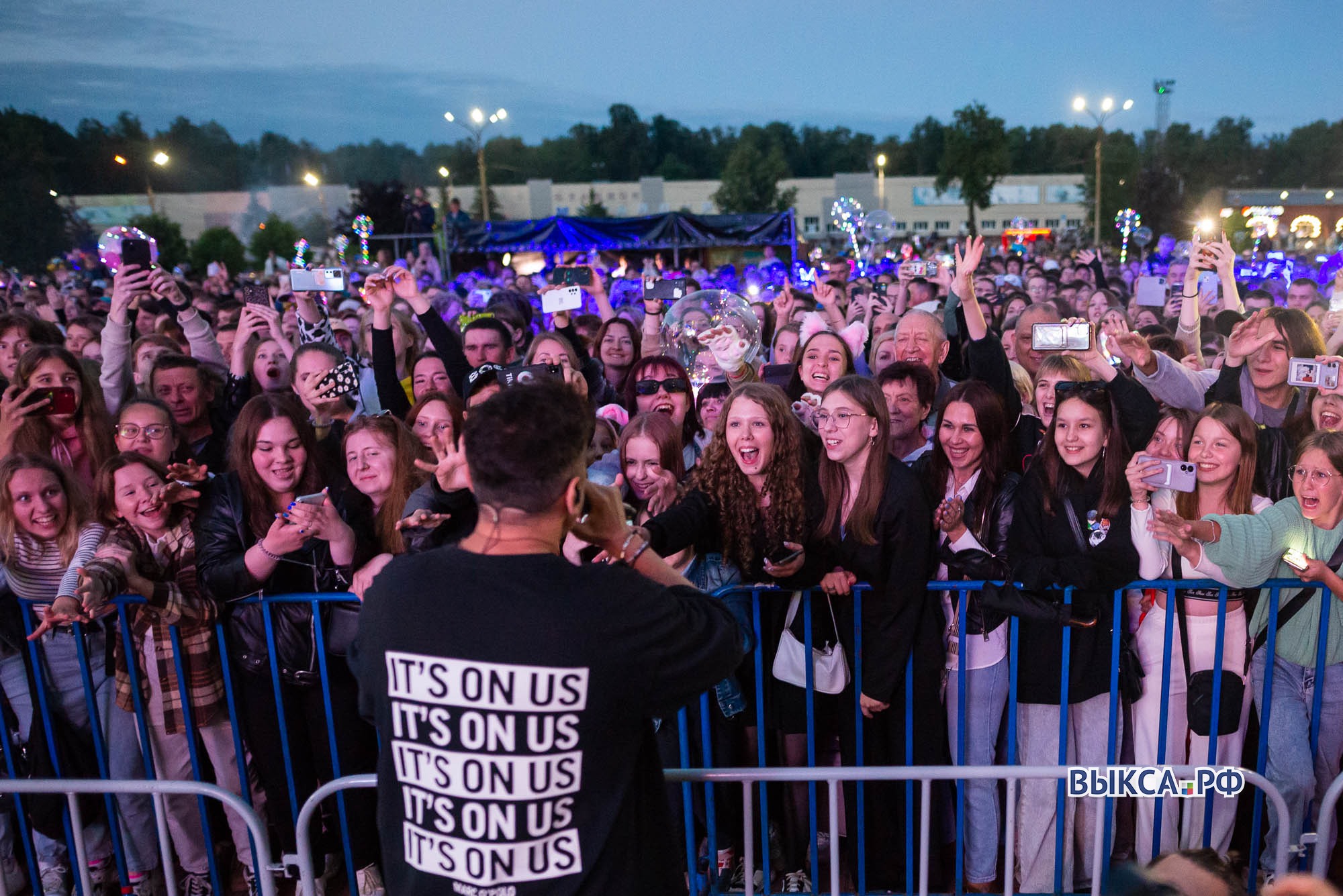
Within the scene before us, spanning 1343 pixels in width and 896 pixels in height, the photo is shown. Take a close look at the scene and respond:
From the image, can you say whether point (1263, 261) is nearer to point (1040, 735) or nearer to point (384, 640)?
point (1040, 735)

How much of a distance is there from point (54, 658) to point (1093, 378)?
4.34 m

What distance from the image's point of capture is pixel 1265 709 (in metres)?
3.14

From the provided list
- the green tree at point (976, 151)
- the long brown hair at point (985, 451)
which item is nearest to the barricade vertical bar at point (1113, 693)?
the long brown hair at point (985, 451)

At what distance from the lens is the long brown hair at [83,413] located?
434 cm

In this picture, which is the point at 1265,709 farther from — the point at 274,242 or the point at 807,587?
the point at 274,242

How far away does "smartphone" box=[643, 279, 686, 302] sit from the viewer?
593 cm

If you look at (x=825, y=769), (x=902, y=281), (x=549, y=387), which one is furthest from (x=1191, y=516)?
(x=902, y=281)

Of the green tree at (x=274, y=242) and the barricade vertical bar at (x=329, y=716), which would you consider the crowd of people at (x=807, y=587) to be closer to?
the barricade vertical bar at (x=329, y=716)

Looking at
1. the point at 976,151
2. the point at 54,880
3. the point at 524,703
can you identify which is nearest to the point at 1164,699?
the point at 524,703

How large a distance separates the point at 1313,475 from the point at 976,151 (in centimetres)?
4462

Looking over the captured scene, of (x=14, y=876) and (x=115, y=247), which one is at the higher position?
(x=115, y=247)

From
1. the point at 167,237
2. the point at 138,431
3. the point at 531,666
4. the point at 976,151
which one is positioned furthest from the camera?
the point at 976,151

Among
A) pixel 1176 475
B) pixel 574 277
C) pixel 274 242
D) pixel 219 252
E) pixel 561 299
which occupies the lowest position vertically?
pixel 1176 475

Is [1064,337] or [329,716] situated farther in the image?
[1064,337]
